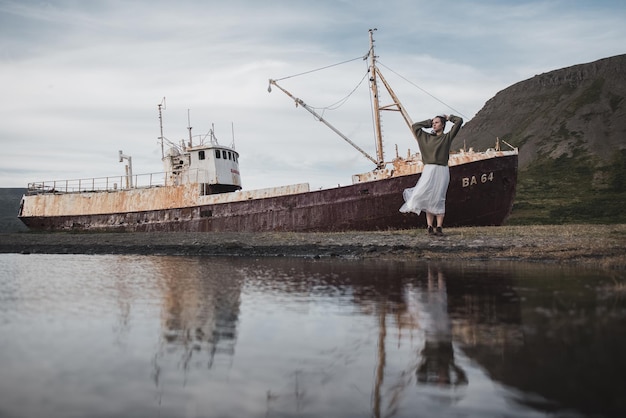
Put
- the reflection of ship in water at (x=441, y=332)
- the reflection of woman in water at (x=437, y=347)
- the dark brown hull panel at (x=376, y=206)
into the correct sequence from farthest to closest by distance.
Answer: the dark brown hull panel at (x=376, y=206), the reflection of woman in water at (x=437, y=347), the reflection of ship in water at (x=441, y=332)

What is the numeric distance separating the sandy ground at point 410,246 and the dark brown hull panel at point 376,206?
6.23 m

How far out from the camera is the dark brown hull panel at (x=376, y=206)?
27281 millimetres

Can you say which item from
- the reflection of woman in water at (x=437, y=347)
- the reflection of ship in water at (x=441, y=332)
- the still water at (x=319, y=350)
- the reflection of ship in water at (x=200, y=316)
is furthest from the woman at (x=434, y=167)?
the reflection of woman in water at (x=437, y=347)

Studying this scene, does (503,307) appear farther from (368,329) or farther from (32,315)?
(32,315)

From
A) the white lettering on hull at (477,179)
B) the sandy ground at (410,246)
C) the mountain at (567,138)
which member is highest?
the mountain at (567,138)

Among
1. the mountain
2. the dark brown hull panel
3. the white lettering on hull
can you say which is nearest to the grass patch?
the mountain

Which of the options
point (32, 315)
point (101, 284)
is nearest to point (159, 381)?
point (32, 315)

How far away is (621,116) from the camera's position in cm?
14038

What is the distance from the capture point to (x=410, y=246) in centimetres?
1706

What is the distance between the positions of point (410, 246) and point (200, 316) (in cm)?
1107

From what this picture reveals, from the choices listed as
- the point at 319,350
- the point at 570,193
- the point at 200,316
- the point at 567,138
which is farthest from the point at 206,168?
the point at 567,138

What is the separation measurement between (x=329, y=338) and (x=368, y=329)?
1.84 ft

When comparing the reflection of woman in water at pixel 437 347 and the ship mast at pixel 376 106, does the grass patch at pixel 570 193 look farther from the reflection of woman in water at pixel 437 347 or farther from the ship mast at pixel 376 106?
the reflection of woman in water at pixel 437 347

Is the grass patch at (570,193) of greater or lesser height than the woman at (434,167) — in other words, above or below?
above
